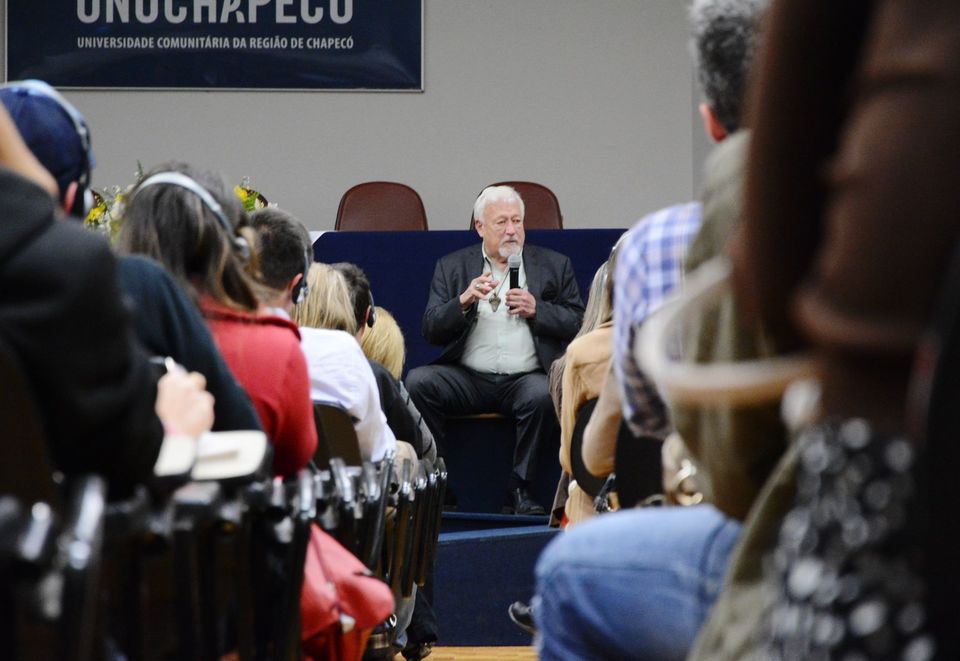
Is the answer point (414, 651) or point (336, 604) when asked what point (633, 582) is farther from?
point (414, 651)

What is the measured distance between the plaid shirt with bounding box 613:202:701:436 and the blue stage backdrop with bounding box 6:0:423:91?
26.5 feet

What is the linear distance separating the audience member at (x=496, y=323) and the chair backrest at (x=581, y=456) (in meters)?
2.96

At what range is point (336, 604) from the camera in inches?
87.8

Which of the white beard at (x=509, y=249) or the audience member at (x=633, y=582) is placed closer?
the audience member at (x=633, y=582)

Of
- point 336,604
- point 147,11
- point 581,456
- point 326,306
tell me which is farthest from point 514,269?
point 147,11

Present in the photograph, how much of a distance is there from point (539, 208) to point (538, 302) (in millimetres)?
2332

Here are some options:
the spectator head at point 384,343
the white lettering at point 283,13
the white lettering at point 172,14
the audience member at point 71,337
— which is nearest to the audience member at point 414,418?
the spectator head at point 384,343

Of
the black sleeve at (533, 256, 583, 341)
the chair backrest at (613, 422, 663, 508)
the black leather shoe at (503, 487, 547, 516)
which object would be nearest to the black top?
the chair backrest at (613, 422, 663, 508)

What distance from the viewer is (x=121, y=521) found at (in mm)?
1259

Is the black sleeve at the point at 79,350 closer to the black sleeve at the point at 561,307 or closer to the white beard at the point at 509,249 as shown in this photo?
the black sleeve at the point at 561,307

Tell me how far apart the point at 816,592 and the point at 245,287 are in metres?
1.74

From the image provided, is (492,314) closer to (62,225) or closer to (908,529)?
(62,225)

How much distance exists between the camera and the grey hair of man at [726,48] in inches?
65.4

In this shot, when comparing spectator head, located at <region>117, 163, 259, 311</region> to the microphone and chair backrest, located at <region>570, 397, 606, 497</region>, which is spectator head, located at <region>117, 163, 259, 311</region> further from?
the microphone
